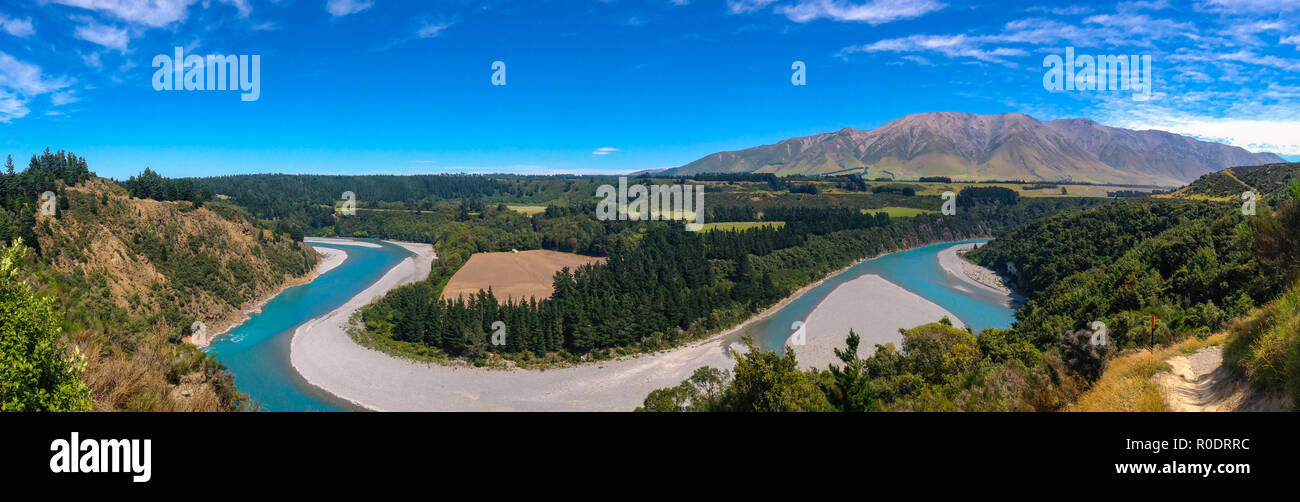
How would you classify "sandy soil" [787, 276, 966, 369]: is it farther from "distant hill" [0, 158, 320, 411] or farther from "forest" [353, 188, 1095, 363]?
"distant hill" [0, 158, 320, 411]

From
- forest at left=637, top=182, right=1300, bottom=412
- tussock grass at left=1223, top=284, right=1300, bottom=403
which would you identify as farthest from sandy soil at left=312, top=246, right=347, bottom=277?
tussock grass at left=1223, top=284, right=1300, bottom=403

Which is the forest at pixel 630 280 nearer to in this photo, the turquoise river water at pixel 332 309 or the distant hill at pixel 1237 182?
the turquoise river water at pixel 332 309

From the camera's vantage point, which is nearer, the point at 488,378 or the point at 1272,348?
the point at 1272,348

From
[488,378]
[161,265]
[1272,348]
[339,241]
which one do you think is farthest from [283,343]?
[339,241]

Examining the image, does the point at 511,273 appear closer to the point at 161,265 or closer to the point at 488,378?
the point at 161,265

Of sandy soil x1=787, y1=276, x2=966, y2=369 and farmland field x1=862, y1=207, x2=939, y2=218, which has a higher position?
farmland field x1=862, y1=207, x2=939, y2=218
